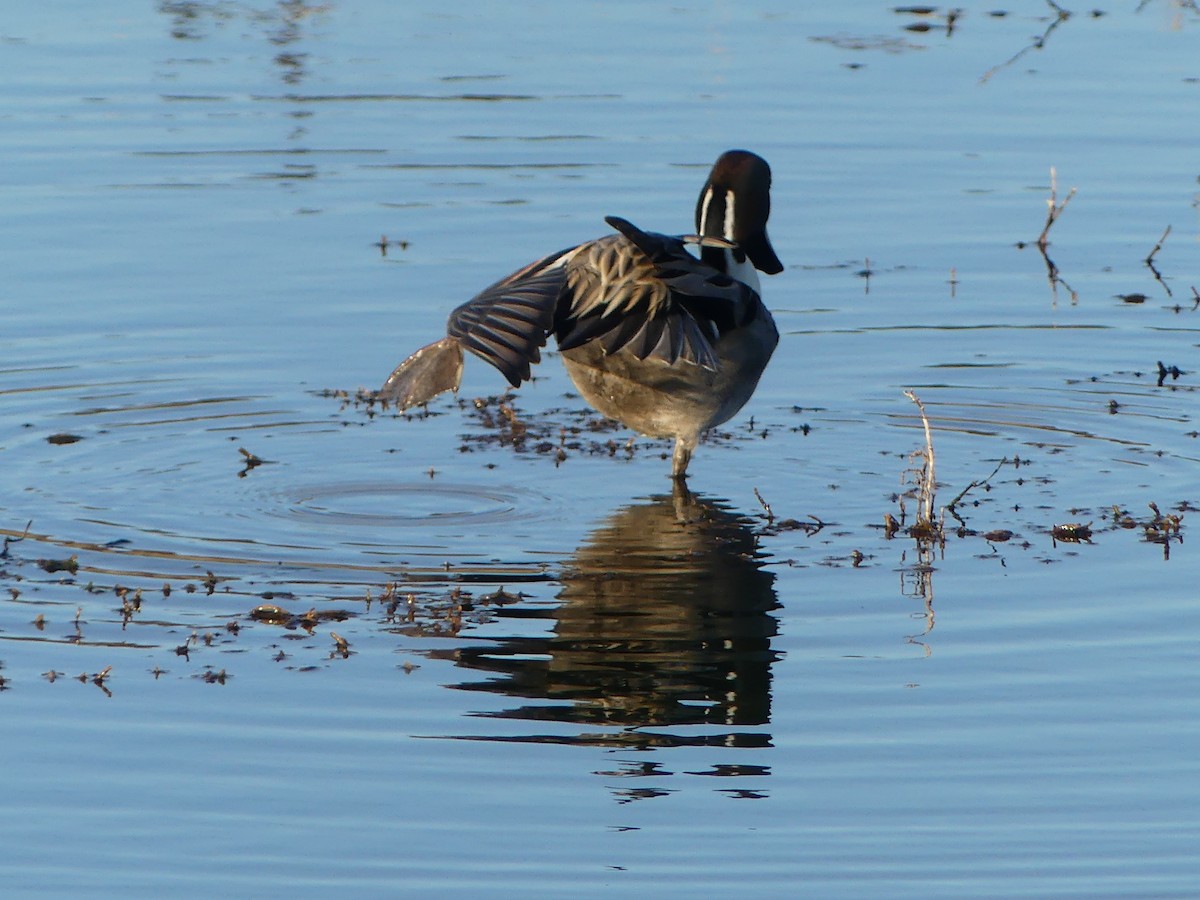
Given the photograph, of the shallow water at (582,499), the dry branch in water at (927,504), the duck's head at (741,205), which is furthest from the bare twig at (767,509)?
the duck's head at (741,205)

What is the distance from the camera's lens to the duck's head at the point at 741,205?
976 cm

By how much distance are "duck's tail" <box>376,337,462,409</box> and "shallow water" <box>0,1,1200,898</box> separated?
29.7 inches

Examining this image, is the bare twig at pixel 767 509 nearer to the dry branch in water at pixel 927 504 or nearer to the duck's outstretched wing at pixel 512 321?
the dry branch in water at pixel 927 504

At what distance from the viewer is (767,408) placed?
36.4ft

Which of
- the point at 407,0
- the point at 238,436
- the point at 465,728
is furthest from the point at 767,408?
the point at 407,0

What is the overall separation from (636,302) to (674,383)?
820 mm

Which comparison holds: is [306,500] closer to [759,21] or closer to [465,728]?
[465,728]

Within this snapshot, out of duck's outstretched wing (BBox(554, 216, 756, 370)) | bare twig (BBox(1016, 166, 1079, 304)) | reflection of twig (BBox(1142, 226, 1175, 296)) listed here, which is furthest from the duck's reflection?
reflection of twig (BBox(1142, 226, 1175, 296))

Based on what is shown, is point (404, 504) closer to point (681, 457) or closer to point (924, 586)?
point (681, 457)

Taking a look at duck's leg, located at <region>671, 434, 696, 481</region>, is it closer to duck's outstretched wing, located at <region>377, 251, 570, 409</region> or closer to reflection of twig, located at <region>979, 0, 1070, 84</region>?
duck's outstretched wing, located at <region>377, 251, 570, 409</region>

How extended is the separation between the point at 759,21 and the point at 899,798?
14994mm

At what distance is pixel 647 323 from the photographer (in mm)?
8477

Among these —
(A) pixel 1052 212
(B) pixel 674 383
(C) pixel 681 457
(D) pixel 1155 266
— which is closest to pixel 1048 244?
(A) pixel 1052 212

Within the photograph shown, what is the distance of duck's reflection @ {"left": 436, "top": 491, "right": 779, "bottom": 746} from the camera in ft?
22.3
